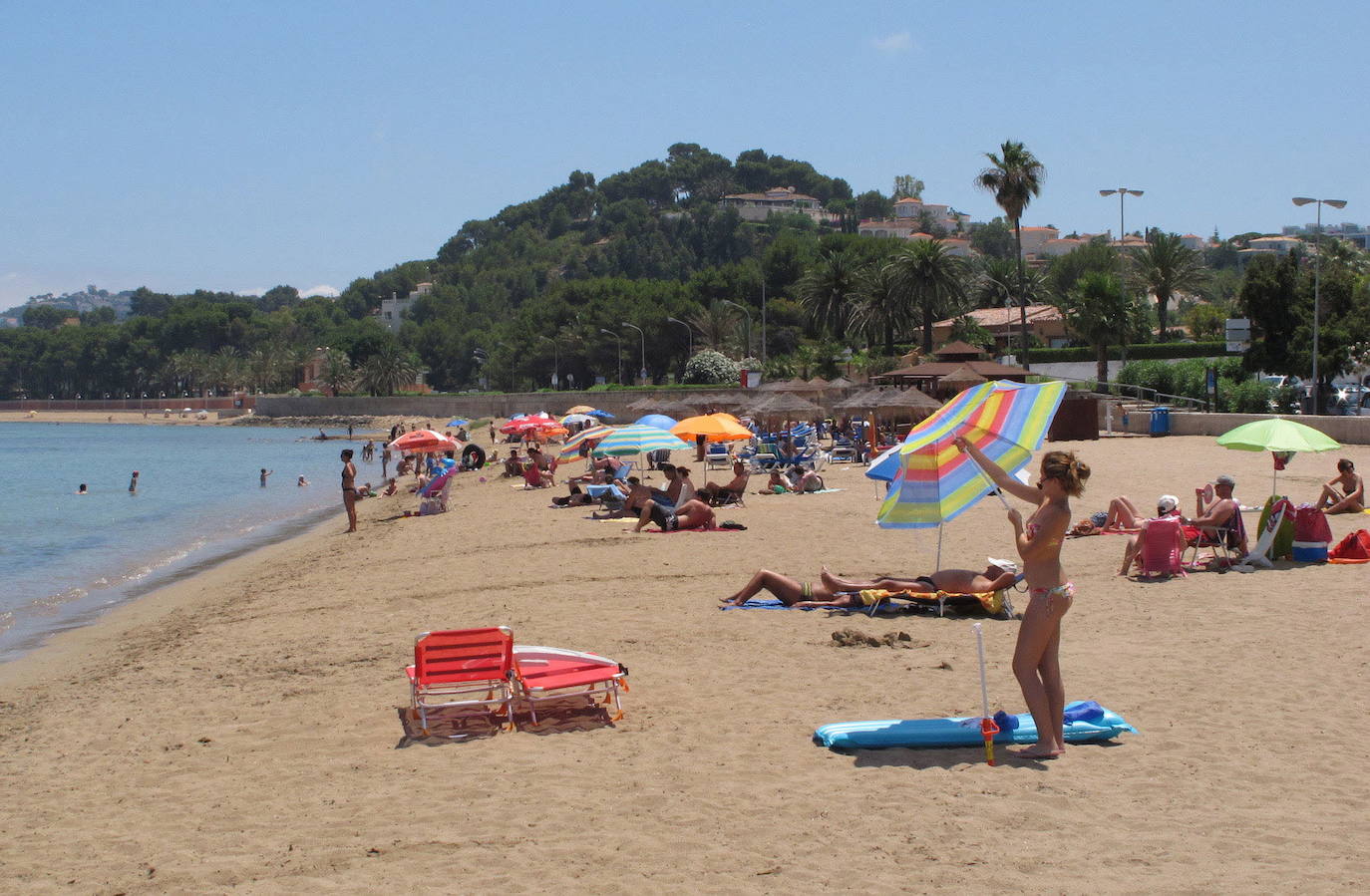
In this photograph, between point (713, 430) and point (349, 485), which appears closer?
point (713, 430)

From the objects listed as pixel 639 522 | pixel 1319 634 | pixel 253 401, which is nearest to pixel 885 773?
pixel 1319 634

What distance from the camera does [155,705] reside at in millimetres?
8016

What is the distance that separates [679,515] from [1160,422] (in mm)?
19449

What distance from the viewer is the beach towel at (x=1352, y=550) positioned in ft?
36.0

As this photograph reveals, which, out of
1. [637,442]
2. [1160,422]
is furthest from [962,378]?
[637,442]

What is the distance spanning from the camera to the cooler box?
36.0 ft

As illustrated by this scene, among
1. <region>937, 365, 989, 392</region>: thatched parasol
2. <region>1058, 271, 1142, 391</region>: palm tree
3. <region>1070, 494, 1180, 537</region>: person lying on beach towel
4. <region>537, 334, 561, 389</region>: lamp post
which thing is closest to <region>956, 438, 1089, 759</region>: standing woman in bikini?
<region>1070, 494, 1180, 537</region>: person lying on beach towel

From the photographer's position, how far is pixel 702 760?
19.5 feet

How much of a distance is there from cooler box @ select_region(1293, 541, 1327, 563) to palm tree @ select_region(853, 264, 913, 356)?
147ft

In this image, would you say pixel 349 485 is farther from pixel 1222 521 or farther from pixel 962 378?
pixel 962 378

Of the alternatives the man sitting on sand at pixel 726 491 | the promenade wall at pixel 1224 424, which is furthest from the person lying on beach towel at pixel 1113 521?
the promenade wall at pixel 1224 424

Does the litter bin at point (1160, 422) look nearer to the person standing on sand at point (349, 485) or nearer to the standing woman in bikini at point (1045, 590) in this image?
the person standing on sand at point (349, 485)

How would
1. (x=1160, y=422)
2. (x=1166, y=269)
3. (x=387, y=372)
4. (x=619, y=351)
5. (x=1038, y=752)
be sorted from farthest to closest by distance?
(x=387, y=372) < (x=619, y=351) < (x=1166, y=269) < (x=1160, y=422) < (x=1038, y=752)

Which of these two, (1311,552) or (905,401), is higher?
(905,401)
